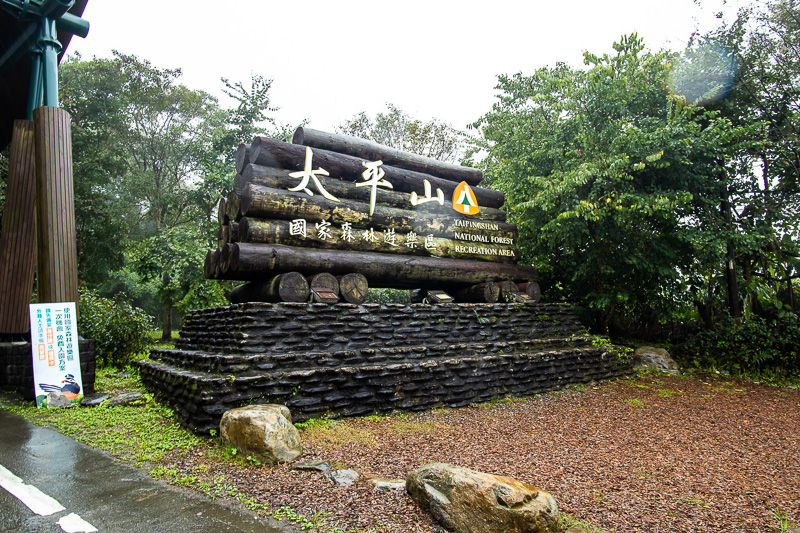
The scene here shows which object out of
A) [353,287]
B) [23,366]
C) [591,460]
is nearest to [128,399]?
[23,366]

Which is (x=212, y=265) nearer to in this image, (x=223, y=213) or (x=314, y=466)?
(x=223, y=213)

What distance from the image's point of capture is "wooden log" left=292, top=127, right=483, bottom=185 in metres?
8.23

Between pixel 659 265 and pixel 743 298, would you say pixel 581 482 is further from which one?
pixel 743 298

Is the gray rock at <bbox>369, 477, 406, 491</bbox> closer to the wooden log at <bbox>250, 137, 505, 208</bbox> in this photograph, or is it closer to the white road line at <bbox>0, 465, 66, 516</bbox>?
the white road line at <bbox>0, 465, 66, 516</bbox>

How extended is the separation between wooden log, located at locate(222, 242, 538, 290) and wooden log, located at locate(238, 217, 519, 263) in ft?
0.45

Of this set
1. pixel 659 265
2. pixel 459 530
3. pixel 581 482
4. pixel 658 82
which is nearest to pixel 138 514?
pixel 459 530

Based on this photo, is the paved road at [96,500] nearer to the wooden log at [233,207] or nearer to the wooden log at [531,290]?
the wooden log at [233,207]

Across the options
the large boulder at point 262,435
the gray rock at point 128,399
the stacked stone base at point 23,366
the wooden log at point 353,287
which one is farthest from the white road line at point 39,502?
the wooden log at point 353,287

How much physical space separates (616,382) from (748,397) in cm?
206

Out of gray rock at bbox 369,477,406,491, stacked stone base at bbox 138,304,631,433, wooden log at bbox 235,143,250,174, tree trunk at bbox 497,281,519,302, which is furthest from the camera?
tree trunk at bbox 497,281,519,302

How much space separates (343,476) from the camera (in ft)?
13.4

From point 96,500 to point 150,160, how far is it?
22.6 m

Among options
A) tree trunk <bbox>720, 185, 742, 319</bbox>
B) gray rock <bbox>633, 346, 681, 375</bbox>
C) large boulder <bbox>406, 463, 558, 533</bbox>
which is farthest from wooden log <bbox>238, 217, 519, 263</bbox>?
tree trunk <bbox>720, 185, 742, 319</bbox>

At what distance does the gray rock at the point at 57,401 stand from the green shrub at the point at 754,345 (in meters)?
12.4
